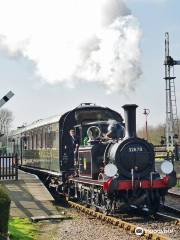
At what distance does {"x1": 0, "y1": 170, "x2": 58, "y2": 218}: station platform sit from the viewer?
13.3 metres

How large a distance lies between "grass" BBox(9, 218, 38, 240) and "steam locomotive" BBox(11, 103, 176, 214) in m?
2.16

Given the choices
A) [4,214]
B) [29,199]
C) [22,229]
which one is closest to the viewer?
[4,214]

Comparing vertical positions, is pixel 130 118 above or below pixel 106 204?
above

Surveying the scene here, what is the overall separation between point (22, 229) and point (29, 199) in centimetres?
373

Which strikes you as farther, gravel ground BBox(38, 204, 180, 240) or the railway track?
gravel ground BBox(38, 204, 180, 240)

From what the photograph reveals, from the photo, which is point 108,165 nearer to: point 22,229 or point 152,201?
point 152,201

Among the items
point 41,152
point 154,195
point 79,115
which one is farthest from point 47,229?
point 41,152

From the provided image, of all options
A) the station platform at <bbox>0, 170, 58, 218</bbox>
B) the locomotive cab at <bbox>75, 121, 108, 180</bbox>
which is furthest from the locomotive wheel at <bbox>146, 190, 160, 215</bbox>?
the station platform at <bbox>0, 170, 58, 218</bbox>

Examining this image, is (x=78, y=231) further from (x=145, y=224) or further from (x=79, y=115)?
(x=79, y=115)

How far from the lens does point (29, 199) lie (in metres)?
14.7

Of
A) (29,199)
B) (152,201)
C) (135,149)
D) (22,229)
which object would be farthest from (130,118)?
(29,199)

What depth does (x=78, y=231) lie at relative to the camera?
10.9 m

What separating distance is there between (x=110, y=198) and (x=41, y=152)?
786 centimetres

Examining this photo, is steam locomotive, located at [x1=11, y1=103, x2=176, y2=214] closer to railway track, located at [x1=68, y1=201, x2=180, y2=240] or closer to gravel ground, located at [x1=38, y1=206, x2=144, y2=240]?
railway track, located at [x1=68, y1=201, x2=180, y2=240]
